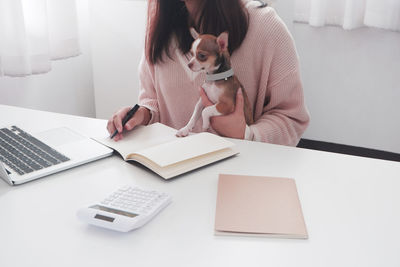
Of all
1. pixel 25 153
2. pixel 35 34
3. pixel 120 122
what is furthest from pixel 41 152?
pixel 35 34

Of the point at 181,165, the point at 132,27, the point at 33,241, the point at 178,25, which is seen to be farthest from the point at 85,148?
the point at 132,27

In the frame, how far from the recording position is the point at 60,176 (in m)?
0.91

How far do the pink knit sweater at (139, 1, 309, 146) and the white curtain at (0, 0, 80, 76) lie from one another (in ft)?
2.22

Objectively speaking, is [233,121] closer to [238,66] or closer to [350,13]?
[238,66]

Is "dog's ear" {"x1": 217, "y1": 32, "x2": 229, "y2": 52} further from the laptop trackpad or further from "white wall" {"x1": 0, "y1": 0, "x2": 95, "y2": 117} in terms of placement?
"white wall" {"x1": 0, "y1": 0, "x2": 95, "y2": 117}

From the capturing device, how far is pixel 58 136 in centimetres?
108

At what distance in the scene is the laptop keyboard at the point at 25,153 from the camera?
933 mm

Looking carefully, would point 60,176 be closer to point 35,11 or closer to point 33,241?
point 33,241

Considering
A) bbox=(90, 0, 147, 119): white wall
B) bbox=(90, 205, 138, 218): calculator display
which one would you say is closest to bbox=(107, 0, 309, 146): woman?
bbox=(90, 205, 138, 218): calculator display

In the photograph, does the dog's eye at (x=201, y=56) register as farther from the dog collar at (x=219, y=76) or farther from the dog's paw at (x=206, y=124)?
the dog's paw at (x=206, y=124)

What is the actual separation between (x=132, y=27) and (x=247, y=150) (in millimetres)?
1476

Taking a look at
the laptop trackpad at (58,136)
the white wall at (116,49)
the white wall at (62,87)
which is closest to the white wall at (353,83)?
the white wall at (116,49)

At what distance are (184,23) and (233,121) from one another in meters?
0.40

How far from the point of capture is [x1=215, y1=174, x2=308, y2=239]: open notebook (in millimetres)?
715
